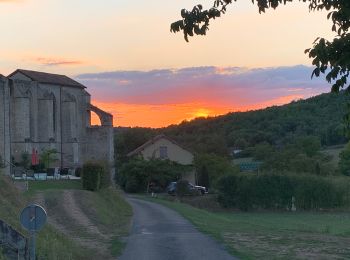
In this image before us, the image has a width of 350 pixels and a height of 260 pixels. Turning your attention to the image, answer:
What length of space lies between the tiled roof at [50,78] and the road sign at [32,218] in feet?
215

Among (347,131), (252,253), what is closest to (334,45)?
(347,131)

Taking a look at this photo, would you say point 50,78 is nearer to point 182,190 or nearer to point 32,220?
point 182,190

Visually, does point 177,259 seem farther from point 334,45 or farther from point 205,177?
point 205,177

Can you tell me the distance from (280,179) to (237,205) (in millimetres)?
4846

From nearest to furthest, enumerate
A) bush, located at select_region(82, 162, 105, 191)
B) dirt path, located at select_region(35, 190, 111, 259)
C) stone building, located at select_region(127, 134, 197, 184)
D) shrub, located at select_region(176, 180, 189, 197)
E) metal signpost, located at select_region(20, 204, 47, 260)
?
metal signpost, located at select_region(20, 204, 47, 260) < dirt path, located at select_region(35, 190, 111, 259) < bush, located at select_region(82, 162, 105, 191) < shrub, located at select_region(176, 180, 189, 197) < stone building, located at select_region(127, 134, 197, 184)

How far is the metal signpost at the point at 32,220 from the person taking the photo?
12875 millimetres

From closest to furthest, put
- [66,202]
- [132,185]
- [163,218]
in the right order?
[66,202]
[163,218]
[132,185]

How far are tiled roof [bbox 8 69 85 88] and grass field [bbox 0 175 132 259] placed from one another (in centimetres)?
3767

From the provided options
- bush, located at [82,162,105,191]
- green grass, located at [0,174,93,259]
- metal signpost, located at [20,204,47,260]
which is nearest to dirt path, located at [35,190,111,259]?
green grass, located at [0,174,93,259]

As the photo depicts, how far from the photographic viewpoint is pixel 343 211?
6131cm

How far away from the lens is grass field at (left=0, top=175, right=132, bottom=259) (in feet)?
58.7

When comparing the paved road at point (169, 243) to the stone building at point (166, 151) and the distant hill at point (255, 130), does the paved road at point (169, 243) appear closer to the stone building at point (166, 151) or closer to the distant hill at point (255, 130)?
the stone building at point (166, 151)

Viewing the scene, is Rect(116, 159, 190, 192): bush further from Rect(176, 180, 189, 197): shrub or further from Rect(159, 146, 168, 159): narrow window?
Rect(176, 180, 189, 197): shrub

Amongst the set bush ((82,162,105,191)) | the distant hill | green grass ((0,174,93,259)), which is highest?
the distant hill
